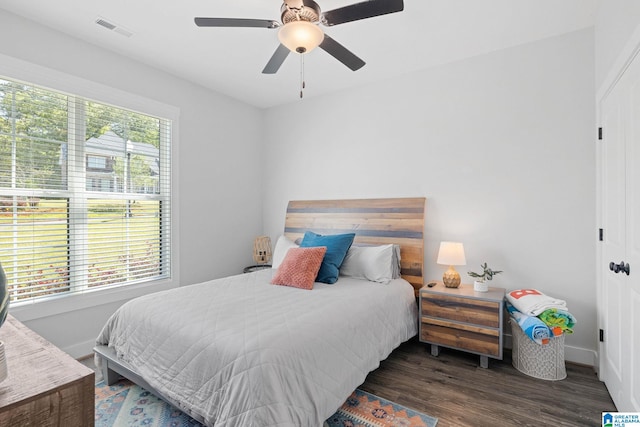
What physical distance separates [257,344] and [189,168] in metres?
2.69

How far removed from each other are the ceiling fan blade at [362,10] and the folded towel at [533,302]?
2.27 metres

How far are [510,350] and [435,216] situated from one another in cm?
137

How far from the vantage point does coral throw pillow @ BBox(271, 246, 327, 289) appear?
8.97 ft

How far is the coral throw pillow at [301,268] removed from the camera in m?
2.73

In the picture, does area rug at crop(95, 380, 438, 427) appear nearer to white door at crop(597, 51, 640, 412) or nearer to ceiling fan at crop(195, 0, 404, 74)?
white door at crop(597, 51, 640, 412)

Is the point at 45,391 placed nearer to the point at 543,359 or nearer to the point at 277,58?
the point at 277,58

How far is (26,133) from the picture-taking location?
2.57m

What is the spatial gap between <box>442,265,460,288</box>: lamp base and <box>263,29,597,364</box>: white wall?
0.24m

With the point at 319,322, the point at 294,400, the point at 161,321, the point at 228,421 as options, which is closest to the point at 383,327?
the point at 319,322

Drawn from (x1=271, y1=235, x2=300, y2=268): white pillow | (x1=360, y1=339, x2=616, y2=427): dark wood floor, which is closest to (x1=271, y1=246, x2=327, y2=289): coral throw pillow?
(x1=271, y1=235, x2=300, y2=268): white pillow

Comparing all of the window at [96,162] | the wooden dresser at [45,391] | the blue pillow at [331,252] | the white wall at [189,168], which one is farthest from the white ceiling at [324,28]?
the wooden dresser at [45,391]

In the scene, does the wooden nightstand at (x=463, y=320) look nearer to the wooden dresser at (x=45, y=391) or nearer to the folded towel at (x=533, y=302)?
the folded towel at (x=533, y=302)

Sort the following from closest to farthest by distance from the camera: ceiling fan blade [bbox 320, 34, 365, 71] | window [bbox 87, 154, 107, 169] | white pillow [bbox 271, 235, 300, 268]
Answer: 1. ceiling fan blade [bbox 320, 34, 365, 71]
2. window [bbox 87, 154, 107, 169]
3. white pillow [bbox 271, 235, 300, 268]

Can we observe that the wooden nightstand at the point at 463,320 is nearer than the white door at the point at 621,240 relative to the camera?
No
